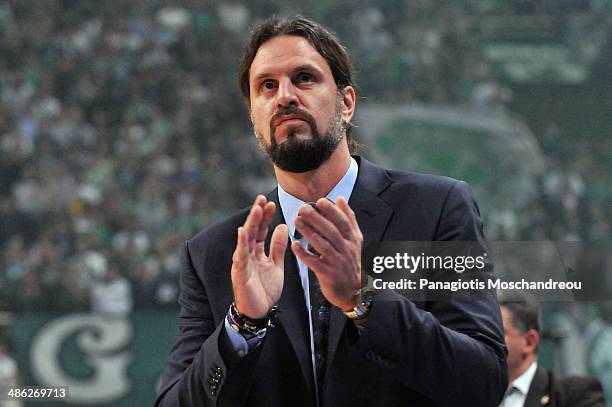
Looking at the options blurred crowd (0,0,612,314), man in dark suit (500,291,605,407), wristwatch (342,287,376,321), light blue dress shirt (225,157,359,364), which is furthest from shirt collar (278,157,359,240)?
blurred crowd (0,0,612,314)

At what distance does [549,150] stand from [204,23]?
6.21 m

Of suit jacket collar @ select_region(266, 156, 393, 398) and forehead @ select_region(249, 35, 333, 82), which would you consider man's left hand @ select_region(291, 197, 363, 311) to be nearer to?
suit jacket collar @ select_region(266, 156, 393, 398)

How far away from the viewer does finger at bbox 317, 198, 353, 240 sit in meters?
1.88

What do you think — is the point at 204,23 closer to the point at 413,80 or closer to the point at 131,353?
the point at 413,80

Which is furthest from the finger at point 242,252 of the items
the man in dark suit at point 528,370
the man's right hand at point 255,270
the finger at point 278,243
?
the man in dark suit at point 528,370

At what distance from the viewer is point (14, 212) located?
12.7 metres

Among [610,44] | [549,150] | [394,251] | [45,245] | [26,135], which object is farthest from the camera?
[610,44]

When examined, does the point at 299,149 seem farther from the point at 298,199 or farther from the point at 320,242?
the point at 320,242

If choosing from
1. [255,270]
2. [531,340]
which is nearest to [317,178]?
[255,270]

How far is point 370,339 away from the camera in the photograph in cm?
199

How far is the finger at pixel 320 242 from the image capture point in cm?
188

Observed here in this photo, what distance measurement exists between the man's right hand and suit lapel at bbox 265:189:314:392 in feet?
0.50

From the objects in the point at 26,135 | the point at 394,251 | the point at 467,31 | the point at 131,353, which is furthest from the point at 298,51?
the point at 467,31

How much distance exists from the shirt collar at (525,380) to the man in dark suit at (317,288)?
7.77ft
